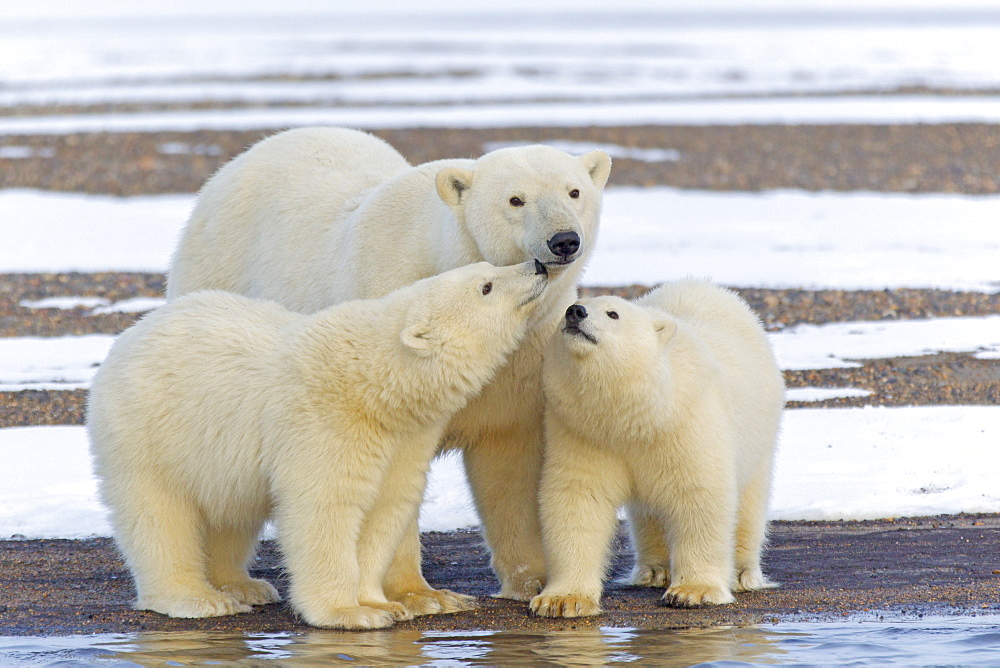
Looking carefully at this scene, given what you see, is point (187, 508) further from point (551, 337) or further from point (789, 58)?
point (789, 58)

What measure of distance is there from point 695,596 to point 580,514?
0.54m

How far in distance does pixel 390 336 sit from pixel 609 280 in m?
6.99

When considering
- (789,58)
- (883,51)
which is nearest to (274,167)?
(789,58)

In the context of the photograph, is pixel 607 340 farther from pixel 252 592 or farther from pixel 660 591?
pixel 252 592

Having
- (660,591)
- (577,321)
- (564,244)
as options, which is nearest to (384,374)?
(577,321)

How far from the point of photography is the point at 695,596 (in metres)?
5.21

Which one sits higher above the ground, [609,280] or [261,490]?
[609,280]

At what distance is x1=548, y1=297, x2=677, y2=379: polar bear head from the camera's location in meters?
5.01

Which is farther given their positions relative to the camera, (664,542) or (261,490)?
(664,542)

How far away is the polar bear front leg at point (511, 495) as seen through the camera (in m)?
5.61

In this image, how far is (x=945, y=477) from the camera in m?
6.67

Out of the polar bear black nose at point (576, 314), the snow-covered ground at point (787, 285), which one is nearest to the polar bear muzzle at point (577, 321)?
the polar bear black nose at point (576, 314)

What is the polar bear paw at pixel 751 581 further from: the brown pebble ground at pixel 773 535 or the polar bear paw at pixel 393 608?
the polar bear paw at pixel 393 608

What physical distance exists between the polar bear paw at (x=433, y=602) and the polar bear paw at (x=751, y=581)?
1075mm
